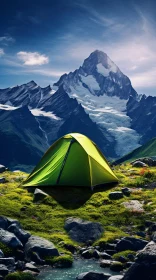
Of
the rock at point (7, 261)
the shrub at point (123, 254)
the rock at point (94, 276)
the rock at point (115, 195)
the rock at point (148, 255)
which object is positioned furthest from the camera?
the rock at point (115, 195)

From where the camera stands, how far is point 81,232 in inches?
987

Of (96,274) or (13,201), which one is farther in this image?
(13,201)

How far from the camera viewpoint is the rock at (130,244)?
22453 millimetres

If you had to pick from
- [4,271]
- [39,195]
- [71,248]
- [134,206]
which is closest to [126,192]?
[134,206]

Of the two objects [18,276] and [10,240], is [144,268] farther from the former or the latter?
[10,240]

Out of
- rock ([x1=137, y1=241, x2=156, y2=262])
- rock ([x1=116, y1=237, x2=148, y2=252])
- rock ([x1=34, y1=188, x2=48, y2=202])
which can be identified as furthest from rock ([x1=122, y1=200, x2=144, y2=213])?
rock ([x1=137, y1=241, x2=156, y2=262])

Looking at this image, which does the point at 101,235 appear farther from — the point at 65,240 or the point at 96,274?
the point at 96,274

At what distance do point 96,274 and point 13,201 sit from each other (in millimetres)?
15604

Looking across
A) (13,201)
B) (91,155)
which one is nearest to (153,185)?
(91,155)

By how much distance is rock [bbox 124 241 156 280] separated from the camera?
17.0 meters

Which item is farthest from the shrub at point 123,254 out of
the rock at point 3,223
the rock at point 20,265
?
the rock at point 3,223

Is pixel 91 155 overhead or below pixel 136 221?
overhead

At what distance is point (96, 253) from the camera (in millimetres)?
21891

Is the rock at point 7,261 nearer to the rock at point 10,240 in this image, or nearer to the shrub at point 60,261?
the rock at point 10,240
